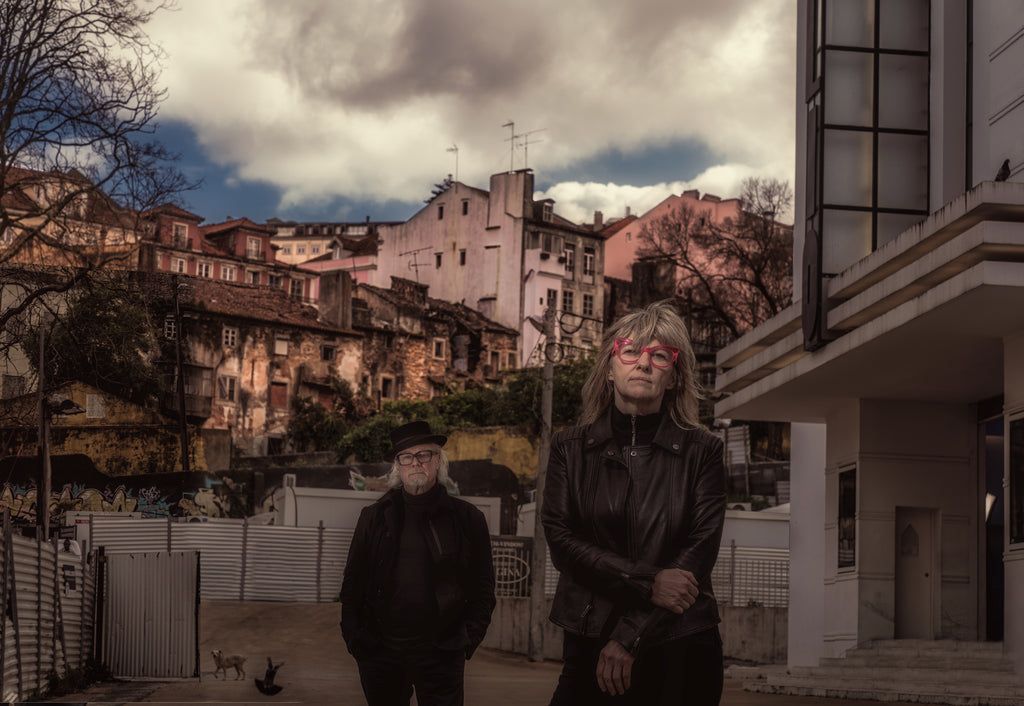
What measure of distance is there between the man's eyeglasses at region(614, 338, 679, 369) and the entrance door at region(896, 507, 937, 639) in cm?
1680

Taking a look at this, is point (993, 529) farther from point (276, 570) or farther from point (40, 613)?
point (276, 570)

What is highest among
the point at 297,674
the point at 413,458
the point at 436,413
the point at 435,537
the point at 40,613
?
the point at 436,413

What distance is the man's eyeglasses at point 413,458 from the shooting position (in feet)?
21.1

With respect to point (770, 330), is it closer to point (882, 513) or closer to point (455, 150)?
point (882, 513)

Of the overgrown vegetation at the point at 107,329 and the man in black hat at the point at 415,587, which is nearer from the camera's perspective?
the man in black hat at the point at 415,587

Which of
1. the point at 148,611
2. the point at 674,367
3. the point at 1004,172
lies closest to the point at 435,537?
the point at 674,367

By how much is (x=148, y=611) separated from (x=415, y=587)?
12354mm

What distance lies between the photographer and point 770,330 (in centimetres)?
2150

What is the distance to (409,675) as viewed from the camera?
625 centimetres

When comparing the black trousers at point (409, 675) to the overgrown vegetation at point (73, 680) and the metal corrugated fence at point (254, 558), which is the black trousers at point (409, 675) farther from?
the metal corrugated fence at point (254, 558)

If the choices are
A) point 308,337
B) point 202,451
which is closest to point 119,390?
point 202,451

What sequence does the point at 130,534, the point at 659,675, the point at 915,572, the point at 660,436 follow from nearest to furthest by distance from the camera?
1. the point at 659,675
2. the point at 660,436
3. the point at 915,572
4. the point at 130,534

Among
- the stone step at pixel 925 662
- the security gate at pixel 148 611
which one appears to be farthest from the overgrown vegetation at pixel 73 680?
the stone step at pixel 925 662

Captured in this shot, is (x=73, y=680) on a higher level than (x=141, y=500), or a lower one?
lower
